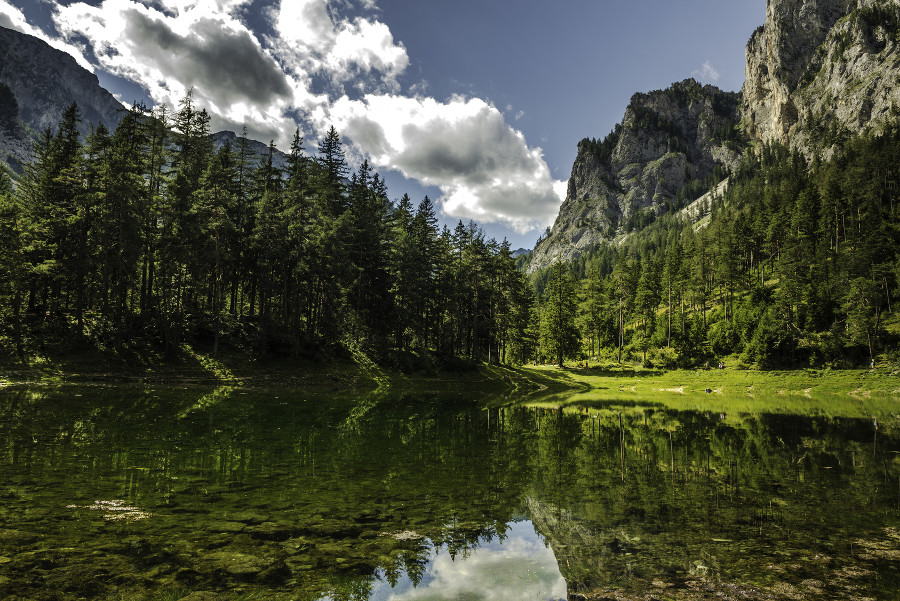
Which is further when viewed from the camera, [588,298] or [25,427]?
[588,298]

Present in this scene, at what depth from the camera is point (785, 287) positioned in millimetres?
74688

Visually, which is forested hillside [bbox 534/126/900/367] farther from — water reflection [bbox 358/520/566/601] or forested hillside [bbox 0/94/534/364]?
water reflection [bbox 358/520/566/601]

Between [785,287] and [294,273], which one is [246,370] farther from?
[785,287]

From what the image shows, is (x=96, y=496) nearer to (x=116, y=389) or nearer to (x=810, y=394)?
(x=116, y=389)

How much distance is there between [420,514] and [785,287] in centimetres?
8740

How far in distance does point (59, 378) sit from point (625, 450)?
136ft

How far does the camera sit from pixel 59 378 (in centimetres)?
3431

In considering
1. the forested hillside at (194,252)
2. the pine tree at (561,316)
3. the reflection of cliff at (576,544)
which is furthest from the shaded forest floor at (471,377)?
the reflection of cliff at (576,544)

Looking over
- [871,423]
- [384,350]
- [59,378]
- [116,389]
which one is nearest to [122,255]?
[59,378]

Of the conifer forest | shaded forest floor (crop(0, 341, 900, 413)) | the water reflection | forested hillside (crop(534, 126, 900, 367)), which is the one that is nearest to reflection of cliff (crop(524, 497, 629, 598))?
the water reflection

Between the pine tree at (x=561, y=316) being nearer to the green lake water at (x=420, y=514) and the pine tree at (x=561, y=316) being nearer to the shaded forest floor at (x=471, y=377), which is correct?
the shaded forest floor at (x=471, y=377)

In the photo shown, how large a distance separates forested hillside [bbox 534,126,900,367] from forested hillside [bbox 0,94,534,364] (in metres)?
39.6

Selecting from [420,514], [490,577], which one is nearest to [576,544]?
[490,577]

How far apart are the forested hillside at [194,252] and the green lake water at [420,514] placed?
2288 centimetres
